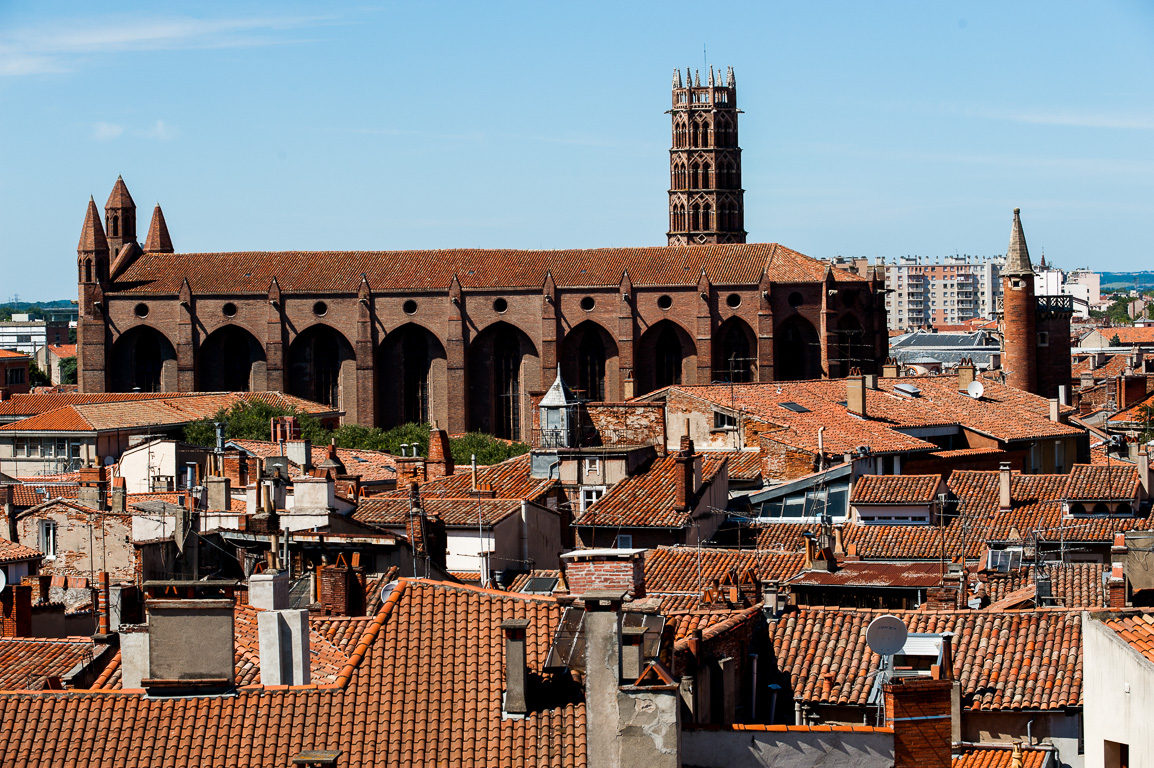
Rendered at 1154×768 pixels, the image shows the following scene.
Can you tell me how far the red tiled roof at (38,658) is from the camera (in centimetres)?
1638

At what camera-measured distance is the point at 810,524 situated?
31391mm

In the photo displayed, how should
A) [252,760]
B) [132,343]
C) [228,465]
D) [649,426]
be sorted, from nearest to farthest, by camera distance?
[252,760] < [228,465] < [649,426] < [132,343]

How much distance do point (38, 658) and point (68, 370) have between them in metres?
142

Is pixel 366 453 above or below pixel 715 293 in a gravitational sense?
below

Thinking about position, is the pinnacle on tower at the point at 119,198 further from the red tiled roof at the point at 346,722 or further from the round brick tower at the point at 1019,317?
the red tiled roof at the point at 346,722

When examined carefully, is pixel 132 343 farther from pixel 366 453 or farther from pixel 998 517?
pixel 998 517

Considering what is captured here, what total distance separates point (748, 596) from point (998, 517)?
11.8m

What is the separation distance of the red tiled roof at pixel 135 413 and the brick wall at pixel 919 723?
176 ft

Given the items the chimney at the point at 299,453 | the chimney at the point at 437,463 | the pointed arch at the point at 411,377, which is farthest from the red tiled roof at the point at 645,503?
the pointed arch at the point at 411,377

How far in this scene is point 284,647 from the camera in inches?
501

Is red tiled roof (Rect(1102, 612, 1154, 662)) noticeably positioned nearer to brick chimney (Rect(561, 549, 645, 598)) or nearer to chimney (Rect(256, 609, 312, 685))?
brick chimney (Rect(561, 549, 645, 598))

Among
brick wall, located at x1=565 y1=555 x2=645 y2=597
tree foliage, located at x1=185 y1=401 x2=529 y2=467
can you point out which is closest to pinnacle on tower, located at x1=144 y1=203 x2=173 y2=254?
tree foliage, located at x1=185 y1=401 x2=529 y2=467

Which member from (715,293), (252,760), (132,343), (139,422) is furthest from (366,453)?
(252,760)

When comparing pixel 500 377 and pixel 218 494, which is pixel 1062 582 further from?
pixel 500 377
